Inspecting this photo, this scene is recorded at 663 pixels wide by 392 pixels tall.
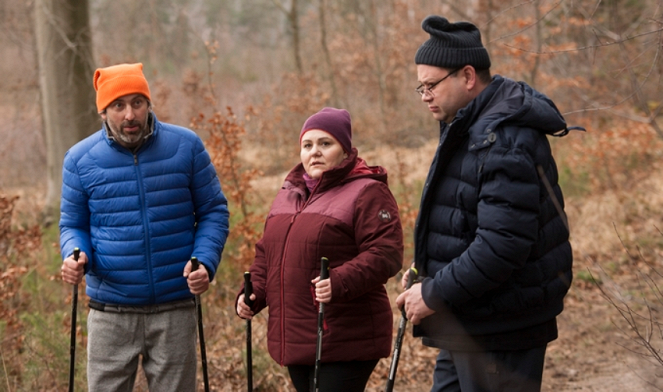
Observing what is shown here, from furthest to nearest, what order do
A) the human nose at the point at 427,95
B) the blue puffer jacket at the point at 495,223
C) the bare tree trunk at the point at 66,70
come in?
the bare tree trunk at the point at 66,70
the human nose at the point at 427,95
the blue puffer jacket at the point at 495,223

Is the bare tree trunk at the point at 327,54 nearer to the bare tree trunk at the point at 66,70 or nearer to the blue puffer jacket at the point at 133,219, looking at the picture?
the bare tree trunk at the point at 66,70

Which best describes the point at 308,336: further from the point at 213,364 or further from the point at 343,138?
the point at 213,364

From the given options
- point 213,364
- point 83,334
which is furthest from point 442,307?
point 83,334

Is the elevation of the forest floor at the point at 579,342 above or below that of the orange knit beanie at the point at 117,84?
below

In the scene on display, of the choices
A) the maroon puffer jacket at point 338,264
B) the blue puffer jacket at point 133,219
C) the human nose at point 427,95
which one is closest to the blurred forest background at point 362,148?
the human nose at point 427,95

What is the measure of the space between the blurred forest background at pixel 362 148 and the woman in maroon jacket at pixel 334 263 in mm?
1005

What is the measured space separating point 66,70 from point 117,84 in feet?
20.2

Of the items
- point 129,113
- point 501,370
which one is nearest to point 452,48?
point 501,370

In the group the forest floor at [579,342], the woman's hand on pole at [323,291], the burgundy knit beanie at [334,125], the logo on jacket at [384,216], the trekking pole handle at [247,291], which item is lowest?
the forest floor at [579,342]

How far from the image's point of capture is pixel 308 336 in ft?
10.6

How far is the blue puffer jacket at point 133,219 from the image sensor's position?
3477 millimetres

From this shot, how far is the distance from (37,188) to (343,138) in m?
9.97

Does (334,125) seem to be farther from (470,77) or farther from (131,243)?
(131,243)

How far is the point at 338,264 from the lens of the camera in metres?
3.24
